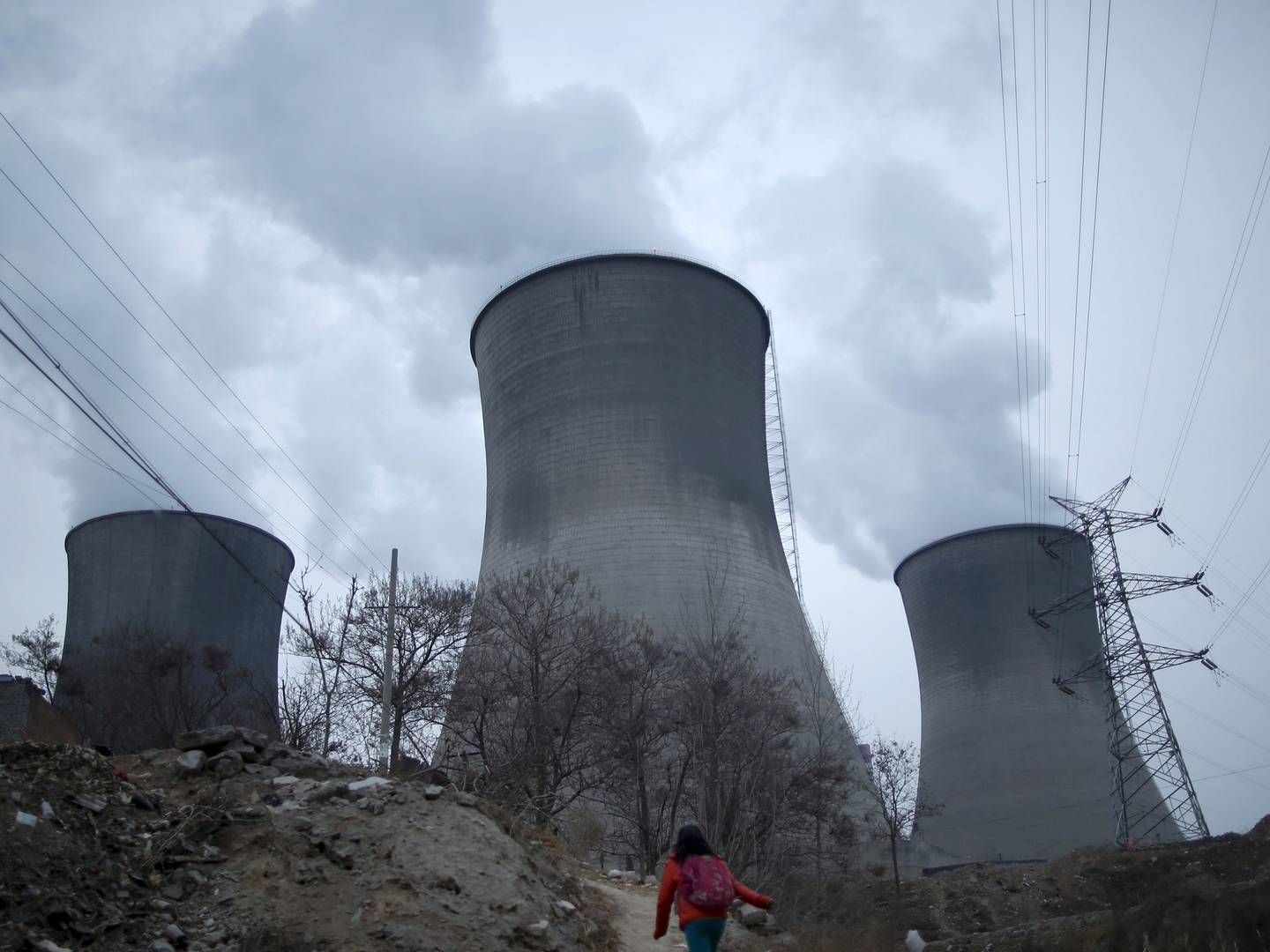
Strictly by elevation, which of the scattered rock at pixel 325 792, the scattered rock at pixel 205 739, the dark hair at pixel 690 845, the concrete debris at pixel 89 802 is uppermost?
the scattered rock at pixel 205 739

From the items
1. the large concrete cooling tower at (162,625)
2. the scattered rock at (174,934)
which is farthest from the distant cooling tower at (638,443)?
the scattered rock at (174,934)

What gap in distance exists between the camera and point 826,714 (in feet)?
49.4

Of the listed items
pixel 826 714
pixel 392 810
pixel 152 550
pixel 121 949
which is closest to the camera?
pixel 121 949

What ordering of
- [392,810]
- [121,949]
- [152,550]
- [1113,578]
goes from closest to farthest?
[121,949], [392,810], [1113,578], [152,550]

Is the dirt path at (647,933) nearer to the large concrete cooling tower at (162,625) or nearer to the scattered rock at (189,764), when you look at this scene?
the scattered rock at (189,764)

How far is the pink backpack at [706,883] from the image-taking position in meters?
3.88

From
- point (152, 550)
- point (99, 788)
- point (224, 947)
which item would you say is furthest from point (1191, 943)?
point (152, 550)

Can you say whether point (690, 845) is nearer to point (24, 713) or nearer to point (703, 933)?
point (703, 933)

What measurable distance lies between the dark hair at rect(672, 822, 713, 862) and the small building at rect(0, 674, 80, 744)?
1090cm

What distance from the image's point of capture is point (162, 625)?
20.3 m

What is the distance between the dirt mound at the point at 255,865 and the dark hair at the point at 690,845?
4.50 feet

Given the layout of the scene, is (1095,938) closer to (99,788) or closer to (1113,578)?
(99,788)

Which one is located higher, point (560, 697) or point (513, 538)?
point (513, 538)

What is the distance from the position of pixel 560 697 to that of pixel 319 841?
7.45 metres
